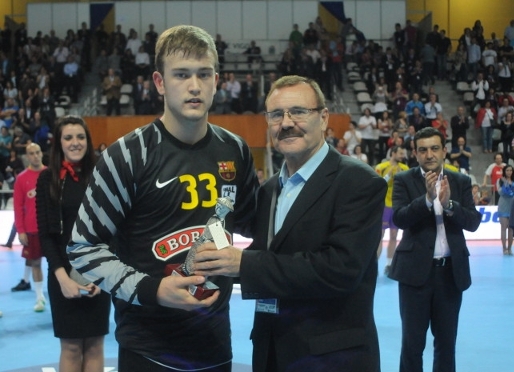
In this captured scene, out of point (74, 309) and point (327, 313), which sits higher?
point (327, 313)

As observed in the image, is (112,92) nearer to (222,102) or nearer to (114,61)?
(114,61)

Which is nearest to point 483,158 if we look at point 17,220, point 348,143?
point 348,143

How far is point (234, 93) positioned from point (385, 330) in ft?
48.5

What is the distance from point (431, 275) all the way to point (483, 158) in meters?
17.2

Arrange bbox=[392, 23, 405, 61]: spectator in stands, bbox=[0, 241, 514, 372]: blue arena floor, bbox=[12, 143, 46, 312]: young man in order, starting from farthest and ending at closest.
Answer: bbox=[392, 23, 405, 61]: spectator in stands < bbox=[12, 143, 46, 312]: young man < bbox=[0, 241, 514, 372]: blue arena floor

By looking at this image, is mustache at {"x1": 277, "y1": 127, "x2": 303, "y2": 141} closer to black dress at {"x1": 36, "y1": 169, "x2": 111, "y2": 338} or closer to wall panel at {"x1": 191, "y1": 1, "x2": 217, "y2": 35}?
black dress at {"x1": 36, "y1": 169, "x2": 111, "y2": 338}

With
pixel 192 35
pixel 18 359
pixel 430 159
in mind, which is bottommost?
pixel 18 359

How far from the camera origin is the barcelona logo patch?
9.72ft

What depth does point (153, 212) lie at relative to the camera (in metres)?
2.84

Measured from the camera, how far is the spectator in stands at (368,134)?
65.0 feet

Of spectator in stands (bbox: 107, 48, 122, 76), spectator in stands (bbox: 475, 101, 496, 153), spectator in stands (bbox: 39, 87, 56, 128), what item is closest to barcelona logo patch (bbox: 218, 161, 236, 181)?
spectator in stands (bbox: 39, 87, 56, 128)

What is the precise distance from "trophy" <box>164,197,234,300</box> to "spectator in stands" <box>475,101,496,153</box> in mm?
20134

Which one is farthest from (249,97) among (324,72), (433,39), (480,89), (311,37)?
(433,39)

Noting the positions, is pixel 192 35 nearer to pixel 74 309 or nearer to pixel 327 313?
pixel 327 313
